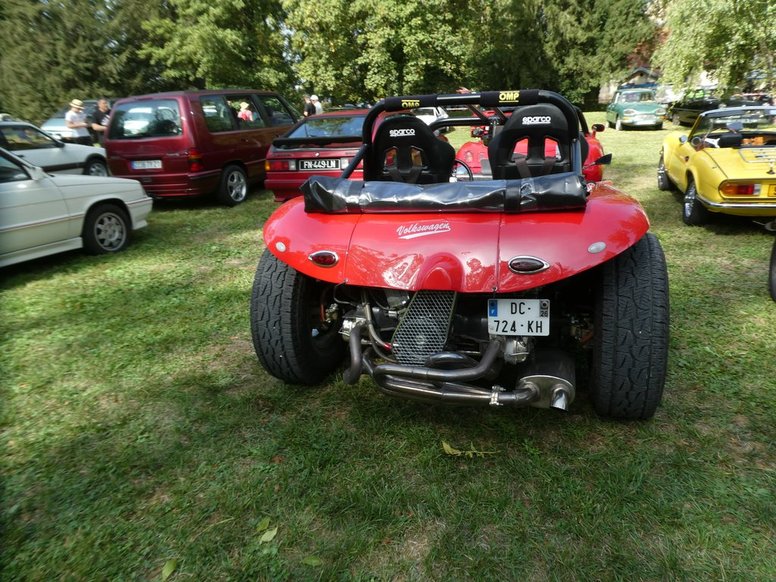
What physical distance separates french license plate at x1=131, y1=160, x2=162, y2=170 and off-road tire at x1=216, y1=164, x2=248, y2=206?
983mm

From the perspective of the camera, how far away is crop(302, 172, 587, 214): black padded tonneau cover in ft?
8.33

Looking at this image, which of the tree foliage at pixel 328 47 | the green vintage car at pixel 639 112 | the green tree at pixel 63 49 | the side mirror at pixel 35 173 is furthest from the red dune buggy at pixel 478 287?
the green tree at pixel 63 49

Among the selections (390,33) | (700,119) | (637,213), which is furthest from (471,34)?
(637,213)

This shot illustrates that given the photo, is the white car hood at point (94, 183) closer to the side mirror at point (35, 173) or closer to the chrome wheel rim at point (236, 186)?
the side mirror at point (35, 173)

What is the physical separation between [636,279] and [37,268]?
625cm

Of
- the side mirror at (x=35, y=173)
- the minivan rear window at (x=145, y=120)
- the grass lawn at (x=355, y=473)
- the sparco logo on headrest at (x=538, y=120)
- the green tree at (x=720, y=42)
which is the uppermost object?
the green tree at (x=720, y=42)

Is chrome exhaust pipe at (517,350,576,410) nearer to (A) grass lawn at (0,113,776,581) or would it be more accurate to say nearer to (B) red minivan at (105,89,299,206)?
(A) grass lawn at (0,113,776,581)

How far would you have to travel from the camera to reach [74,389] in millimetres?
3504

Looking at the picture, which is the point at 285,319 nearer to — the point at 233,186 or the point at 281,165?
the point at 281,165

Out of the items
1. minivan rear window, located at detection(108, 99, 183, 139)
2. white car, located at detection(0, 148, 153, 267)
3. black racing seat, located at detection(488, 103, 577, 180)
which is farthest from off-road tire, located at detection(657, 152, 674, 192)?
white car, located at detection(0, 148, 153, 267)

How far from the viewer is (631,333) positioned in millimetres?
2561

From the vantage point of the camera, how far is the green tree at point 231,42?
23844 mm

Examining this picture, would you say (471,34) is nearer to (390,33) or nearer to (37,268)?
(390,33)

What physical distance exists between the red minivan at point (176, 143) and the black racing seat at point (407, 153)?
5.18m
